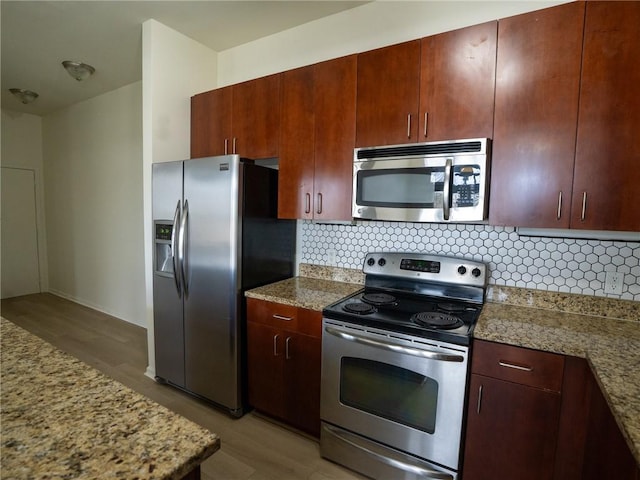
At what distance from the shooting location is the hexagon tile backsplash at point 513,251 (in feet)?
5.65

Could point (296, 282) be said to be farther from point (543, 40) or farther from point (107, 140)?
point (107, 140)

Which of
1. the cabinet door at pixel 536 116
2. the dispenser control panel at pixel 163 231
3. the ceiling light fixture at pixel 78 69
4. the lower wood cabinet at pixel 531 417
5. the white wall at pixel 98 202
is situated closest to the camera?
the lower wood cabinet at pixel 531 417

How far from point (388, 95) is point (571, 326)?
1.52 metres

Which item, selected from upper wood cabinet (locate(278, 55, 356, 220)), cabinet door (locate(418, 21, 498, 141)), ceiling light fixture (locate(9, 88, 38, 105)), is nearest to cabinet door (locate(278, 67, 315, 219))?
upper wood cabinet (locate(278, 55, 356, 220))

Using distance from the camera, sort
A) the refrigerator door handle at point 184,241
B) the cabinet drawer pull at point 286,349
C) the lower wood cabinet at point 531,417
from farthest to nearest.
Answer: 1. the refrigerator door handle at point 184,241
2. the cabinet drawer pull at point 286,349
3. the lower wood cabinet at point 531,417

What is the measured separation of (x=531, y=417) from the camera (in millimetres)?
1428

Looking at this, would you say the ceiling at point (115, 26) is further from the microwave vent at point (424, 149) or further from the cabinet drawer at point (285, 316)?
the cabinet drawer at point (285, 316)

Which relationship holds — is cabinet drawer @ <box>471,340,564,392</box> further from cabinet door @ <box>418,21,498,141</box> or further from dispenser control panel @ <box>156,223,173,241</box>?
dispenser control panel @ <box>156,223,173,241</box>

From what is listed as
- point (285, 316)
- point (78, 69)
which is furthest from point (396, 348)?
point (78, 69)

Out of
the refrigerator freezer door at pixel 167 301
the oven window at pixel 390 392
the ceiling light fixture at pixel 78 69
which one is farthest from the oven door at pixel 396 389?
the ceiling light fixture at pixel 78 69

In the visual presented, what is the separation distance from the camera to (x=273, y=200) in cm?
242

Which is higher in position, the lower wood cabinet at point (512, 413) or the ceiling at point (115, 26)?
the ceiling at point (115, 26)

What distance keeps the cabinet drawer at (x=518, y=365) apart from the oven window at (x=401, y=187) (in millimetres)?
742

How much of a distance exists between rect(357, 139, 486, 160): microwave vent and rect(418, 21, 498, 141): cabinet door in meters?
0.05
